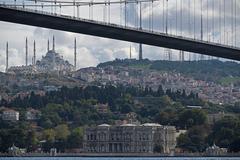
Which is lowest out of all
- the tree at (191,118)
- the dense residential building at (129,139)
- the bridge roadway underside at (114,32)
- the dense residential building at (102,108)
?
the dense residential building at (129,139)

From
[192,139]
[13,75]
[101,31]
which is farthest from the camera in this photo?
[13,75]

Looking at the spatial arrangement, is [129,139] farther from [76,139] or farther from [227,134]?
[227,134]

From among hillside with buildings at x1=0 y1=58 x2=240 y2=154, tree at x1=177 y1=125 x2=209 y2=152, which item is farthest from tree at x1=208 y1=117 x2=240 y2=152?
tree at x1=177 y1=125 x2=209 y2=152

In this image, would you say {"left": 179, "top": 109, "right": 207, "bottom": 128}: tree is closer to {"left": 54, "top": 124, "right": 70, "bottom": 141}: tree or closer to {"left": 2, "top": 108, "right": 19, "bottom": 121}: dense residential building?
{"left": 54, "top": 124, "right": 70, "bottom": 141}: tree

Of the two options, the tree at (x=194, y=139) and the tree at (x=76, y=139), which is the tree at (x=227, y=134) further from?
the tree at (x=76, y=139)

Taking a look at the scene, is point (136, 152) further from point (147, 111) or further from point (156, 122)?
point (147, 111)

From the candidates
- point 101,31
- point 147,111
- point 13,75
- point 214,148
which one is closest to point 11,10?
point 101,31

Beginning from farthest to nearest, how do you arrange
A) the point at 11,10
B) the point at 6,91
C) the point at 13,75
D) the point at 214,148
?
1. the point at 13,75
2. the point at 6,91
3. the point at 214,148
4. the point at 11,10

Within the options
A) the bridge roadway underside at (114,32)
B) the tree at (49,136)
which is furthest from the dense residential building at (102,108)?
the bridge roadway underside at (114,32)
